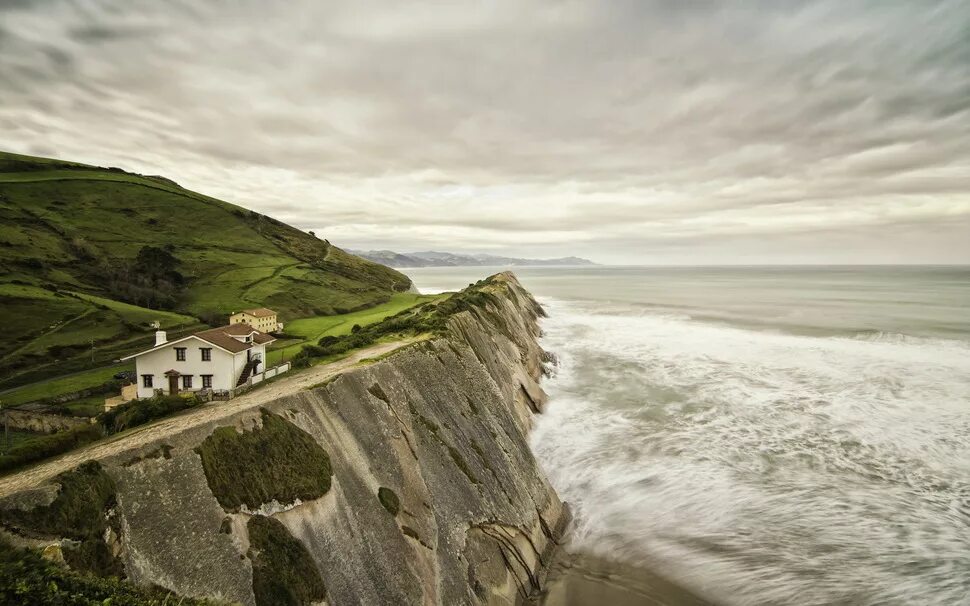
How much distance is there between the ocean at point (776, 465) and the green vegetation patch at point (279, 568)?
41.0ft

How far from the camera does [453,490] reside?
15656 mm

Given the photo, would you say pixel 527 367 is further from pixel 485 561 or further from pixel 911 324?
pixel 911 324

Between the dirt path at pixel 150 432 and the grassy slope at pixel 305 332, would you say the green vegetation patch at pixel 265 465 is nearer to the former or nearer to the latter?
the dirt path at pixel 150 432

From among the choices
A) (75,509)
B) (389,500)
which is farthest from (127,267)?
(389,500)

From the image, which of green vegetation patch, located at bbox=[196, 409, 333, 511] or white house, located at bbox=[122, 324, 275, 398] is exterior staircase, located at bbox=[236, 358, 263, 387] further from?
green vegetation patch, located at bbox=[196, 409, 333, 511]

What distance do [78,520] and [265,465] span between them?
3948 millimetres

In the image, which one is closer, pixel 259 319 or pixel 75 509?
pixel 75 509

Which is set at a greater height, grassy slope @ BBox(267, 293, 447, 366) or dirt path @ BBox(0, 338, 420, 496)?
dirt path @ BBox(0, 338, 420, 496)

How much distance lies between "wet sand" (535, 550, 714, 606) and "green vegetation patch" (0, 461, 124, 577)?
13405 mm

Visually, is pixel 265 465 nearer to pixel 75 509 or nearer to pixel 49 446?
pixel 75 509

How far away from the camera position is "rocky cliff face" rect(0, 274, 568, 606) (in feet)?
30.4

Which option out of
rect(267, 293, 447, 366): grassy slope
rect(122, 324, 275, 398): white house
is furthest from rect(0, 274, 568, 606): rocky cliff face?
rect(267, 293, 447, 366): grassy slope

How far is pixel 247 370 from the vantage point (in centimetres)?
2873

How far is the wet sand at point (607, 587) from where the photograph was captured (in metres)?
15.0
